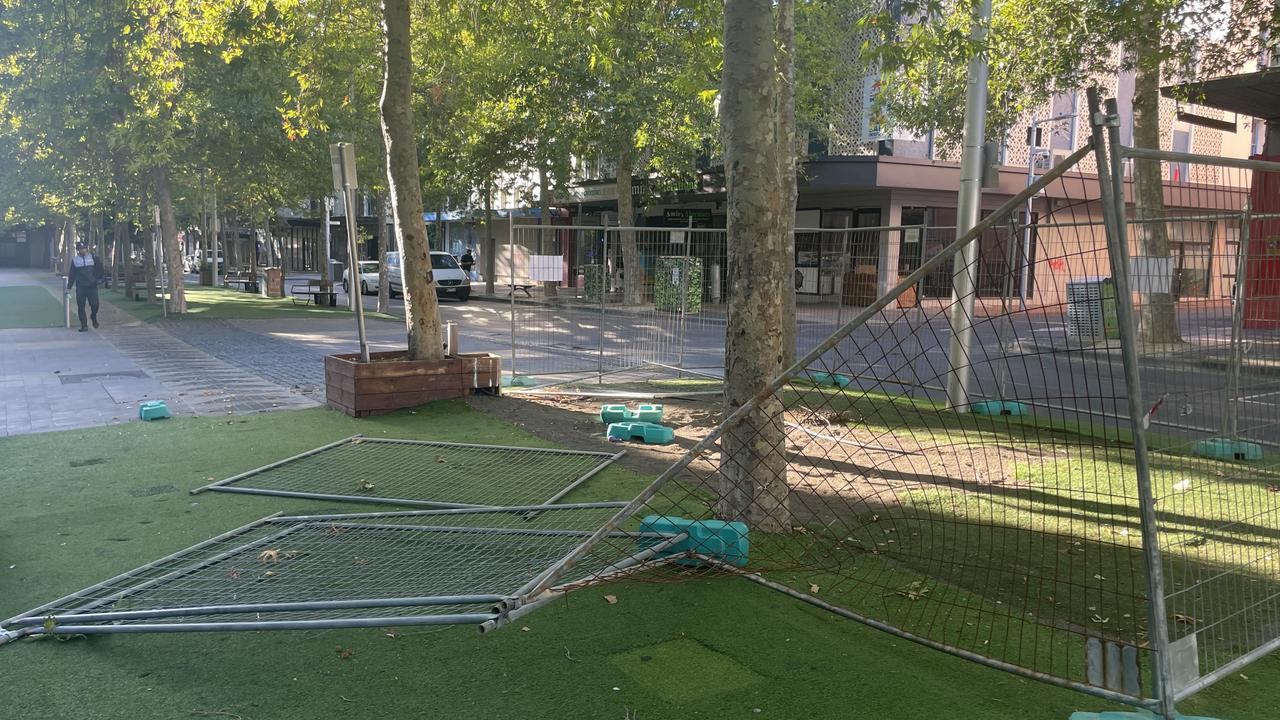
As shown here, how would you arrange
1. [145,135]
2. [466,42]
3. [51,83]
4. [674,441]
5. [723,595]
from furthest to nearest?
[51,83]
[145,135]
[466,42]
[674,441]
[723,595]

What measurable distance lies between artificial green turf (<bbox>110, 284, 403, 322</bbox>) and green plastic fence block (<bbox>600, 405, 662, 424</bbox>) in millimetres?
14904

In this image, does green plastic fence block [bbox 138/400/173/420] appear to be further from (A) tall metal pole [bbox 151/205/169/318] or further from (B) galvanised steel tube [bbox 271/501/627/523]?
(A) tall metal pole [bbox 151/205/169/318]

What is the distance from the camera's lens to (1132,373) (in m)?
2.91

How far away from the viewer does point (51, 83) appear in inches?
826

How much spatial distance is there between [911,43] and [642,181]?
22.4 m

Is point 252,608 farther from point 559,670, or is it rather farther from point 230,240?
point 230,240

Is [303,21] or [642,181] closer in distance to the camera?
[303,21]

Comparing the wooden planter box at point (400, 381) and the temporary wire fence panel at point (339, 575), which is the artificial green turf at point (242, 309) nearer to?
the wooden planter box at point (400, 381)

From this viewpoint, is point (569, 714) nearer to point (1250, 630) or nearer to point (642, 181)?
point (1250, 630)

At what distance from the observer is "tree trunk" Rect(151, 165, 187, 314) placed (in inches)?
888

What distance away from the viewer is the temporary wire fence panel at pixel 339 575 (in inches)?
155

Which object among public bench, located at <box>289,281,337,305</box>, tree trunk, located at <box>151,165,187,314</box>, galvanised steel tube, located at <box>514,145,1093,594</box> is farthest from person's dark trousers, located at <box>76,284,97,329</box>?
galvanised steel tube, located at <box>514,145,1093,594</box>

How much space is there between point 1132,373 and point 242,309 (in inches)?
1044

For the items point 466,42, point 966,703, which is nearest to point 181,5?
point 466,42
